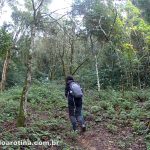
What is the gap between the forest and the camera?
382 inches

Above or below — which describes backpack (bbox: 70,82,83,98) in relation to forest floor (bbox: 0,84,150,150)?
above

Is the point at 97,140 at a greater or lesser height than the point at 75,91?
lesser

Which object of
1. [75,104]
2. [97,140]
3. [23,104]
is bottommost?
[97,140]

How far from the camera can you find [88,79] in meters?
28.2

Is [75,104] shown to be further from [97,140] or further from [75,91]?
[97,140]

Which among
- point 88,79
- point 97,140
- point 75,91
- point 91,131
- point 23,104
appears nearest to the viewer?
point 97,140

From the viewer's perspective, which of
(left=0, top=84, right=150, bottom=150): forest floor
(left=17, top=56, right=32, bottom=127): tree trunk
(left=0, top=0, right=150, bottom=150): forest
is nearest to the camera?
(left=0, top=84, right=150, bottom=150): forest floor

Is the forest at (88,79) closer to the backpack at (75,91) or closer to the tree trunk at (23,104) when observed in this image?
the tree trunk at (23,104)

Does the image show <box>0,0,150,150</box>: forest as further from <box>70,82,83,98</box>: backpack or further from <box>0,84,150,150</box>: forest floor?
<box>70,82,83,98</box>: backpack

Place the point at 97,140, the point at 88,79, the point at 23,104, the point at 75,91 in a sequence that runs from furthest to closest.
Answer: the point at 88,79 → the point at 23,104 → the point at 75,91 → the point at 97,140

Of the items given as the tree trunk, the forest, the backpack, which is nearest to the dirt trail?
the forest

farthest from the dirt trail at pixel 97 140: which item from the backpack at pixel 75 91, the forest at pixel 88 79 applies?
the backpack at pixel 75 91

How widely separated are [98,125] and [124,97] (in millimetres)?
6912

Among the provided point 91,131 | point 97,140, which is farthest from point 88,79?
point 97,140
